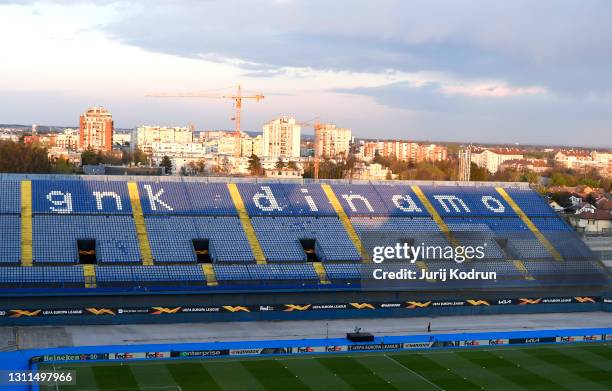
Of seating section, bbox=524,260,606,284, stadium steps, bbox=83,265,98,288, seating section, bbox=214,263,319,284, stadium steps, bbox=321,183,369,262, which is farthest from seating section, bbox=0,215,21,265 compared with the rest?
seating section, bbox=524,260,606,284

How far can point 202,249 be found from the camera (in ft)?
137

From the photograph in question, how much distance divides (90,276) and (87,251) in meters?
3.05

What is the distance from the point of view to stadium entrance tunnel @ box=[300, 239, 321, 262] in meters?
43.1

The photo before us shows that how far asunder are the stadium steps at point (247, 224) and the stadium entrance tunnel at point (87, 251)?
24.7 feet

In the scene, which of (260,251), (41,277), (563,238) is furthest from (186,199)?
(563,238)

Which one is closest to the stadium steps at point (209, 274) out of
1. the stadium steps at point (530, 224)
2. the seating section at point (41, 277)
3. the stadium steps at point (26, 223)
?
the seating section at point (41, 277)

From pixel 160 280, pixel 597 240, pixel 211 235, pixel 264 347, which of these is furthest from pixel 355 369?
pixel 597 240

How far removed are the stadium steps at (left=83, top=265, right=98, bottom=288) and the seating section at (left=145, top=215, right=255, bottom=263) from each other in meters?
3.05

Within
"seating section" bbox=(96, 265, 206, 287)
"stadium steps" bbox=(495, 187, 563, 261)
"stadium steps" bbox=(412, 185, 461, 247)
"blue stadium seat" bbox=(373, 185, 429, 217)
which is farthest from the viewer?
"blue stadium seat" bbox=(373, 185, 429, 217)

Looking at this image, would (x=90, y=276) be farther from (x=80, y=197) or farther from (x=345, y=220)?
(x=345, y=220)

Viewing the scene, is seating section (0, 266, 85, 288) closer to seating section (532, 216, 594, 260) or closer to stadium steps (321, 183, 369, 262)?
stadium steps (321, 183, 369, 262)

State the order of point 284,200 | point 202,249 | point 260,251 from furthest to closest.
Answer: point 284,200, point 202,249, point 260,251

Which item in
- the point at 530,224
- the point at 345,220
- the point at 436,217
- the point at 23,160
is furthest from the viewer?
the point at 23,160

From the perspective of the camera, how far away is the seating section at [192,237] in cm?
4022
